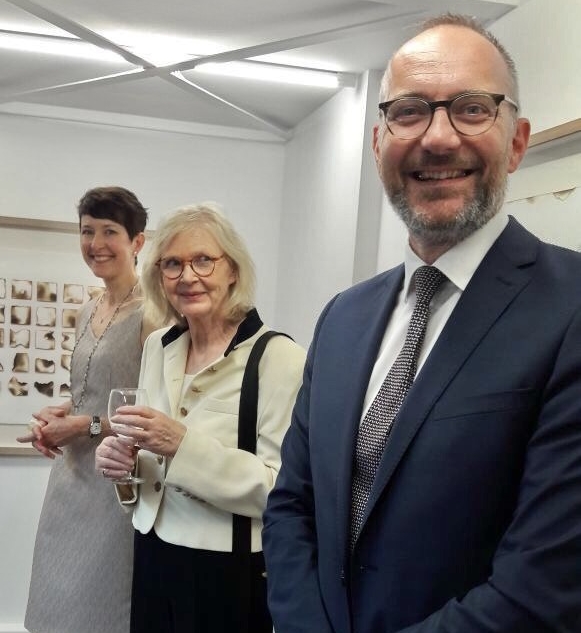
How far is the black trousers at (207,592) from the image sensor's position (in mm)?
1708

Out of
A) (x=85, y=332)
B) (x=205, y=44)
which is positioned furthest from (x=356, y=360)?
(x=205, y=44)

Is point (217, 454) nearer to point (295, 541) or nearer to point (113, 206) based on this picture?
point (295, 541)

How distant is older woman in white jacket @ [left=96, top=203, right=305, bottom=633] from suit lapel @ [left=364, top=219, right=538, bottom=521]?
713mm

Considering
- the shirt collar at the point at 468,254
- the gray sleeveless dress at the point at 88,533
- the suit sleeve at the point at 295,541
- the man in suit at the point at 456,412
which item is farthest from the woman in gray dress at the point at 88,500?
the shirt collar at the point at 468,254

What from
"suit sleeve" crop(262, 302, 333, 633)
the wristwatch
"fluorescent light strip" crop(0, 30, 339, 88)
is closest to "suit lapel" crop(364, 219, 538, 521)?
"suit sleeve" crop(262, 302, 333, 633)

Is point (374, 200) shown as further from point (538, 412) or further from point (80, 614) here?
point (538, 412)

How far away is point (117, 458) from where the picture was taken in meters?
1.78

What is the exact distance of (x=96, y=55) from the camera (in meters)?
3.05

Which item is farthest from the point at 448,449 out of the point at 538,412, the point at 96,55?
the point at 96,55

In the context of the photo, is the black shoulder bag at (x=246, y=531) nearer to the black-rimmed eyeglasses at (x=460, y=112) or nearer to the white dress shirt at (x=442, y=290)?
the white dress shirt at (x=442, y=290)

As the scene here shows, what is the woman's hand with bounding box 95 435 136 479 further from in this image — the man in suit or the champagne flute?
the man in suit

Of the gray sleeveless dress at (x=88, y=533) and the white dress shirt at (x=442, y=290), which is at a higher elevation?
the white dress shirt at (x=442, y=290)

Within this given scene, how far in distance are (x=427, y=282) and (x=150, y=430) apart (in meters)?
0.81

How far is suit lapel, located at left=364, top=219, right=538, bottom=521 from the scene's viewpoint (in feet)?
3.35
